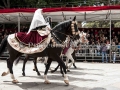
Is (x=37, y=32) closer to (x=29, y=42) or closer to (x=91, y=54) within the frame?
(x=29, y=42)

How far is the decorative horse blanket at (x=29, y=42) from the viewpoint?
7.57 meters

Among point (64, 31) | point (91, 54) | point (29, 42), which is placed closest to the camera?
point (64, 31)

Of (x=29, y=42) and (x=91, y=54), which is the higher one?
(x=29, y=42)

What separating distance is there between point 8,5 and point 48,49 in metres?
18.8

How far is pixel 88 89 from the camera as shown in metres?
6.95

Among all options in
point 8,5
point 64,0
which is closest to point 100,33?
point 64,0

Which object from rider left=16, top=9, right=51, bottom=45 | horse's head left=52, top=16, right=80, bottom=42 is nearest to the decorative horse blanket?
rider left=16, top=9, right=51, bottom=45

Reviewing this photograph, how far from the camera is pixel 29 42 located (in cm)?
783

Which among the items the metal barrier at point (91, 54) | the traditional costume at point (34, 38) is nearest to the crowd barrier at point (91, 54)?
the metal barrier at point (91, 54)

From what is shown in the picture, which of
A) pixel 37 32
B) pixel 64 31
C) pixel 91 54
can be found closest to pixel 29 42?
pixel 37 32

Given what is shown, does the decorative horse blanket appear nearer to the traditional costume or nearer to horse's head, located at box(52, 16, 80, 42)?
the traditional costume

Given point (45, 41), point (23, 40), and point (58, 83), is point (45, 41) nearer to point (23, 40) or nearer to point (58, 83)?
point (23, 40)

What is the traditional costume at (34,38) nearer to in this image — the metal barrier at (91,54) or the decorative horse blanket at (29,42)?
the decorative horse blanket at (29,42)

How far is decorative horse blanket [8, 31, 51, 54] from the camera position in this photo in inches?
298
